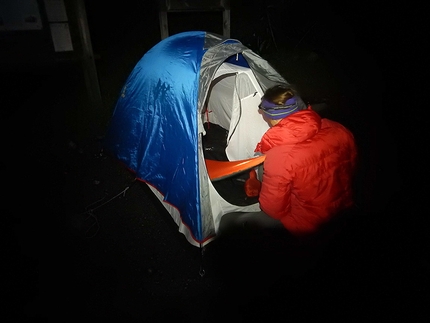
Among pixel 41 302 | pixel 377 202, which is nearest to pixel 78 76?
pixel 41 302

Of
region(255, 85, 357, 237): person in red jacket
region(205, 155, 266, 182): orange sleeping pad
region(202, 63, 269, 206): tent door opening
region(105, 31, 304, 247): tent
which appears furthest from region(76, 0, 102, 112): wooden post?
region(255, 85, 357, 237): person in red jacket

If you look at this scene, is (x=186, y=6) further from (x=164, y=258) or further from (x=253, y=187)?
(x=164, y=258)

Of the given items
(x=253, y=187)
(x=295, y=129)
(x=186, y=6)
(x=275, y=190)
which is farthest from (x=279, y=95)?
(x=186, y=6)

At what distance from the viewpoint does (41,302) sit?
244 centimetres

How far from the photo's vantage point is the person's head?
2.27 metres

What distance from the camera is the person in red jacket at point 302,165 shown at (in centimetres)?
207

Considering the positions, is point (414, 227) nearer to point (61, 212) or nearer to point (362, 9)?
point (61, 212)

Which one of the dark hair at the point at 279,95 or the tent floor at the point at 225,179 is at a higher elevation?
the dark hair at the point at 279,95

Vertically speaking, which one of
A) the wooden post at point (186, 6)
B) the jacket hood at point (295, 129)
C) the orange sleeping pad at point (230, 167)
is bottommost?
the orange sleeping pad at point (230, 167)

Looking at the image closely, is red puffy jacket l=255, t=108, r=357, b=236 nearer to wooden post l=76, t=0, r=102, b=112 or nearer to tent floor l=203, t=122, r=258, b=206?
tent floor l=203, t=122, r=258, b=206

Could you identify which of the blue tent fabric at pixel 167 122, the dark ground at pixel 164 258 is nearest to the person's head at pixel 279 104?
the blue tent fabric at pixel 167 122

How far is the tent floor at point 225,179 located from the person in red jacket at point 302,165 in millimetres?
992

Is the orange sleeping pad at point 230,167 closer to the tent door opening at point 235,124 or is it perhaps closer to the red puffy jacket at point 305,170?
the tent door opening at point 235,124

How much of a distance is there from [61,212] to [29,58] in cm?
275
